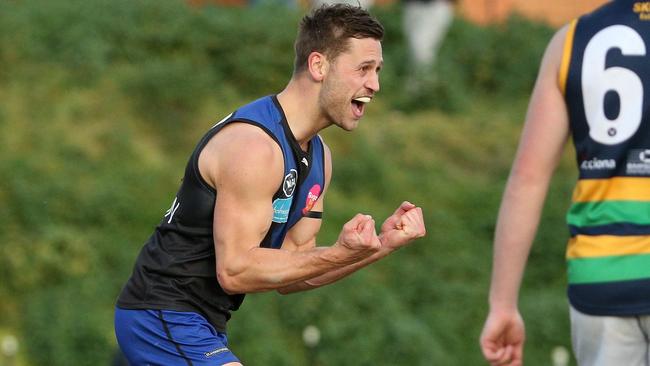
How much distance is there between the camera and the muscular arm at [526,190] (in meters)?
4.74

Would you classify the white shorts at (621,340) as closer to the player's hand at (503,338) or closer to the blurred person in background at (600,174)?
the blurred person in background at (600,174)

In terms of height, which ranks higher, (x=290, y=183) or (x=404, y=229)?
(x=290, y=183)

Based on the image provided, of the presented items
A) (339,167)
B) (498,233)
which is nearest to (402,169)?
(339,167)

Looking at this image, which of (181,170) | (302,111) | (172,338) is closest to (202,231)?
(172,338)

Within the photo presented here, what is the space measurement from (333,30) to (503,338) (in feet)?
4.48

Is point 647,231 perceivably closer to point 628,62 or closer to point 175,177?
point 628,62

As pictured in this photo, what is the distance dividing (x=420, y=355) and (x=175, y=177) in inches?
94.5

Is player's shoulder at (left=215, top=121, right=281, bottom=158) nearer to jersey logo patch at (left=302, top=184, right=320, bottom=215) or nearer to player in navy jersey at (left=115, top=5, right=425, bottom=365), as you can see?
player in navy jersey at (left=115, top=5, right=425, bottom=365)

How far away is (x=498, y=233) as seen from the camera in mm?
4855

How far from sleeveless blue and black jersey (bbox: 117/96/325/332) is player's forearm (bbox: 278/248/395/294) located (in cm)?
27

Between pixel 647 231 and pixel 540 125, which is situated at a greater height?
pixel 540 125

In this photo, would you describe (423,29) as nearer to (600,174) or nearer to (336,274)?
(336,274)

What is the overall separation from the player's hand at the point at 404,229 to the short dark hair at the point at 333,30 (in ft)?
2.35

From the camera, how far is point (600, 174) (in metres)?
4.65
